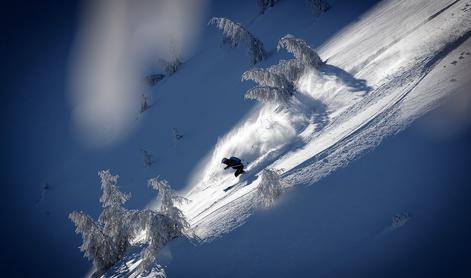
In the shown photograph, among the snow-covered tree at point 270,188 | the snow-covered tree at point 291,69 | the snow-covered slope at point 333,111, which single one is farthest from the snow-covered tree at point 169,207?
the snow-covered tree at point 291,69

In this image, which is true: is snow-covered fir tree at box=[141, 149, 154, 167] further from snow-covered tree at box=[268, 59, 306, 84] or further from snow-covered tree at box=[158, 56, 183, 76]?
Result: snow-covered tree at box=[158, 56, 183, 76]

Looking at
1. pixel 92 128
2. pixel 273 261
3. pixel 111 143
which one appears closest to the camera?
pixel 273 261

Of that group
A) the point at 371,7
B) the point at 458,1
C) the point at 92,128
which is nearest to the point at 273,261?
the point at 458,1

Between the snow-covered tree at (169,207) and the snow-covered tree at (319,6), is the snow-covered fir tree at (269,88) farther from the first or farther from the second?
the snow-covered tree at (319,6)

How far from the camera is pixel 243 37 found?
20609 millimetres

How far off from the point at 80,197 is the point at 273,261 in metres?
26.3

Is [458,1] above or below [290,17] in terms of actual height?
below

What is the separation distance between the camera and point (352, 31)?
53.7ft

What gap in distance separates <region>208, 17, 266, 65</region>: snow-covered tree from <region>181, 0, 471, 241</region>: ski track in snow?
6.29 meters

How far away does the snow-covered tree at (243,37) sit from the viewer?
20.1 meters

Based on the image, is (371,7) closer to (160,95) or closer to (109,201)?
(109,201)

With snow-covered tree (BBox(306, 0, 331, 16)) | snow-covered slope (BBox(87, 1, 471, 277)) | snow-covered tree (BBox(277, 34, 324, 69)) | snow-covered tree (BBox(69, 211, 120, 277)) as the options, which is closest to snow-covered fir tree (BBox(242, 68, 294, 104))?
snow-covered slope (BBox(87, 1, 471, 277))

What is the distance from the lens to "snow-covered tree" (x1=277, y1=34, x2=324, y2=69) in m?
13.5

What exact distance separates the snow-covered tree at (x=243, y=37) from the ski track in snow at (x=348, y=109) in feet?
20.6
